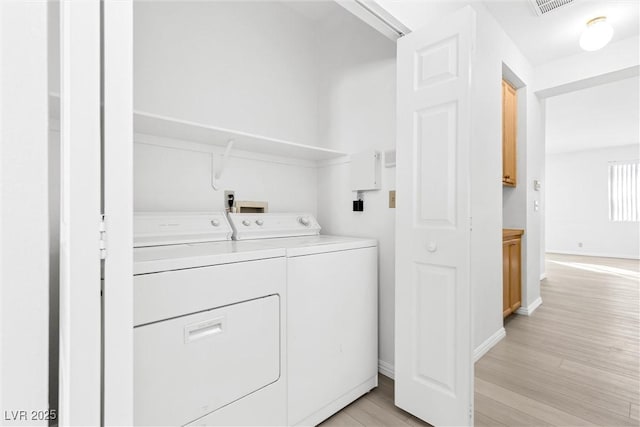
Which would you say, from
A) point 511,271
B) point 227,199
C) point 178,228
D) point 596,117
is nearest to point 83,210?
point 178,228

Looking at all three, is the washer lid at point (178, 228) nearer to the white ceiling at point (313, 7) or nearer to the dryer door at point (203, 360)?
the dryer door at point (203, 360)

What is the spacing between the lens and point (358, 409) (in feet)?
5.37

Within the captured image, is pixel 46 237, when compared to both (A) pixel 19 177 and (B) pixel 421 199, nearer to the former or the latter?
(A) pixel 19 177

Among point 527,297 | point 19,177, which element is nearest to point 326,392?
point 19,177

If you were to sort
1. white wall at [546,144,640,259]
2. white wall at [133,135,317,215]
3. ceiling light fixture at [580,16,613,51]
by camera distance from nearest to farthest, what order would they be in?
white wall at [133,135,317,215] → ceiling light fixture at [580,16,613,51] → white wall at [546,144,640,259]

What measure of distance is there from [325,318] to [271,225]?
0.68 meters

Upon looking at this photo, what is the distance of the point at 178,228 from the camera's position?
148 centimetres

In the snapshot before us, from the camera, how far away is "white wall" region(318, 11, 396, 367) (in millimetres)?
1921

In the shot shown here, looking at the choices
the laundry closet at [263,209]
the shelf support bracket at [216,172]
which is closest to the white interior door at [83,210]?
the laundry closet at [263,209]

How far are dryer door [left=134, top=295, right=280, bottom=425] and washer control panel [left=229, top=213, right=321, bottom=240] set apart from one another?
0.57m

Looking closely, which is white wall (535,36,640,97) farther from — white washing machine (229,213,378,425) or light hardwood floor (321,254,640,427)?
white washing machine (229,213,378,425)

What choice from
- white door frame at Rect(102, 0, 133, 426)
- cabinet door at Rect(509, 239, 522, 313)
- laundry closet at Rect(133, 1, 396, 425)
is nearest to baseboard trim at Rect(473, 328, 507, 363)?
cabinet door at Rect(509, 239, 522, 313)

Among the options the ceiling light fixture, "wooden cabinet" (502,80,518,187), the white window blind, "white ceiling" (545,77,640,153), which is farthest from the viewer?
the white window blind

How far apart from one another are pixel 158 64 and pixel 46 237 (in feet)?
4.69
